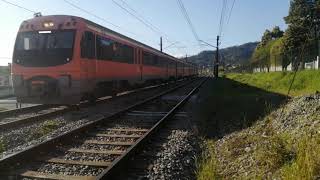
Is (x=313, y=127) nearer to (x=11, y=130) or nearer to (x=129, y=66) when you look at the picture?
(x=11, y=130)

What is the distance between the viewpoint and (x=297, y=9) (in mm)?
74188

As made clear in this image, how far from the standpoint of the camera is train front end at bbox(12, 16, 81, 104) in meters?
14.4

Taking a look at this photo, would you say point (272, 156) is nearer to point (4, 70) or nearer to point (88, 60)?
point (88, 60)

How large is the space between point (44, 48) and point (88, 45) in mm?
1556

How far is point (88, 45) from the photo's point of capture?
15297 mm

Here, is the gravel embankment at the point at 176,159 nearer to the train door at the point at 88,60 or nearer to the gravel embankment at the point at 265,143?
the gravel embankment at the point at 265,143

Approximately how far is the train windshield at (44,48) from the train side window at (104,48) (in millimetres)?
1911

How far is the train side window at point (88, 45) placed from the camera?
1482 cm

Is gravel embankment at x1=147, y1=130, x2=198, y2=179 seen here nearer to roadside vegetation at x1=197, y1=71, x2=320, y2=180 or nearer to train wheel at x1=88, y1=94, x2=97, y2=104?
roadside vegetation at x1=197, y1=71, x2=320, y2=180

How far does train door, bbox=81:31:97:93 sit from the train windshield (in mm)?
526

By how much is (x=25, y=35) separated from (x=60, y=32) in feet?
4.62

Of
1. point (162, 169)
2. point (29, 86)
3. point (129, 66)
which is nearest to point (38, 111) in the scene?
point (29, 86)

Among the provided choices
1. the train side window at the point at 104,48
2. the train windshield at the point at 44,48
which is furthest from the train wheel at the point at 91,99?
the train windshield at the point at 44,48

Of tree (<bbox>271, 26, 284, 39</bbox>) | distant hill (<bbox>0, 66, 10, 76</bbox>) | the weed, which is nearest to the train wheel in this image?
A: the weed
